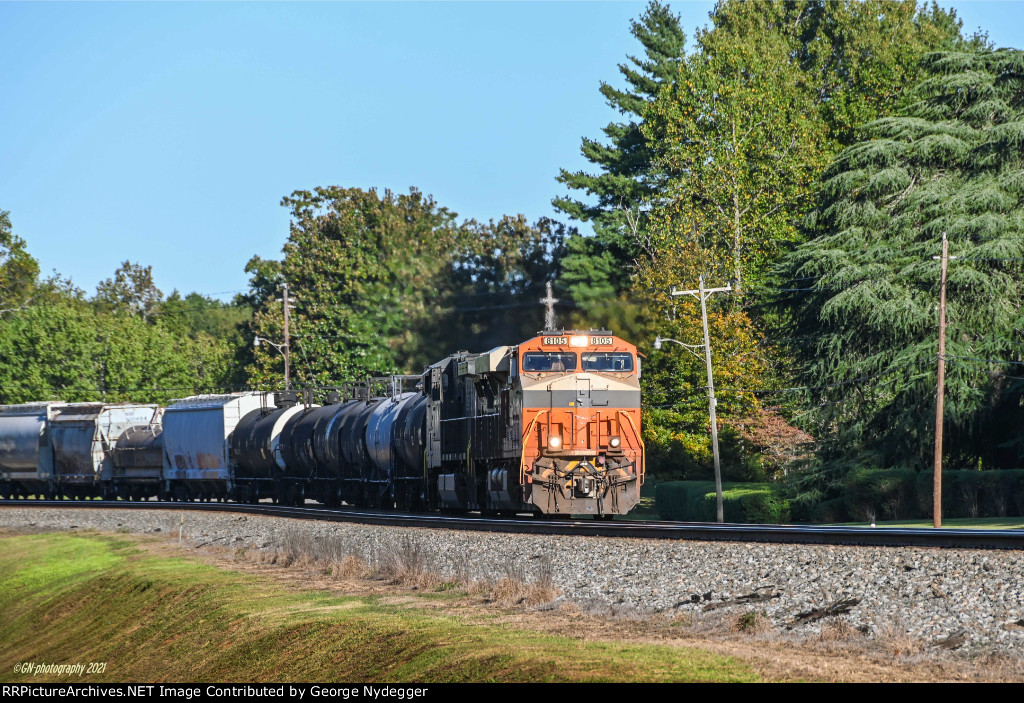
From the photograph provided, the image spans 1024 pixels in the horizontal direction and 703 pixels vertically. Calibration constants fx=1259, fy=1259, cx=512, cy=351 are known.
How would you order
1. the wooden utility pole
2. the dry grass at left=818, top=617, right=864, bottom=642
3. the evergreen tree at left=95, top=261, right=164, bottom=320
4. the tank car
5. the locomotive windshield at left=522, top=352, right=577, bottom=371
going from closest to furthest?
1. the dry grass at left=818, top=617, right=864, bottom=642
2. the locomotive windshield at left=522, top=352, right=577, bottom=371
3. the wooden utility pole
4. the tank car
5. the evergreen tree at left=95, top=261, right=164, bottom=320

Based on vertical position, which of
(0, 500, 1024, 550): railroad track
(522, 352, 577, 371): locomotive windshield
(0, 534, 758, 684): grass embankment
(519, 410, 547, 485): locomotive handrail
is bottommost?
(0, 534, 758, 684): grass embankment

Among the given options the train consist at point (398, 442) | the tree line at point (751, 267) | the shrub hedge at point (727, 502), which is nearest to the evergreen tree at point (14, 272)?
the tree line at point (751, 267)

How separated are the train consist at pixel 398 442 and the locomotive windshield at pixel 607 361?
35 millimetres

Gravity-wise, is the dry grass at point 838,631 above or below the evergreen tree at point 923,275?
below

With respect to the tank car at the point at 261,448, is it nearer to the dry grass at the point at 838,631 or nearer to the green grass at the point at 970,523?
the green grass at the point at 970,523

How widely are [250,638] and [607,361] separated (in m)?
14.0

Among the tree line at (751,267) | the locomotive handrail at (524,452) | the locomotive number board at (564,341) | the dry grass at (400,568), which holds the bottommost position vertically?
the dry grass at (400,568)

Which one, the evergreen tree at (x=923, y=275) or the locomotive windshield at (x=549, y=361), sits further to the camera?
the evergreen tree at (x=923, y=275)

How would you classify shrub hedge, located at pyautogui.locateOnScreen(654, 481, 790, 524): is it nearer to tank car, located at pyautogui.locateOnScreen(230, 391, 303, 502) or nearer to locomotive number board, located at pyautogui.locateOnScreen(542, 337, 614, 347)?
locomotive number board, located at pyautogui.locateOnScreen(542, 337, 614, 347)

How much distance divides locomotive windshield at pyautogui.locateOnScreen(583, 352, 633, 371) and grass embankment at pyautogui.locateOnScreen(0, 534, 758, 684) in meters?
9.99

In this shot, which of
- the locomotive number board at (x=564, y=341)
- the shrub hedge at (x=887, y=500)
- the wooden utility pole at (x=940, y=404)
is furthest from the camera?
the shrub hedge at (x=887, y=500)

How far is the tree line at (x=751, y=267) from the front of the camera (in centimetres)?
4484

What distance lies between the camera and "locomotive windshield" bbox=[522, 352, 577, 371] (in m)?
29.9

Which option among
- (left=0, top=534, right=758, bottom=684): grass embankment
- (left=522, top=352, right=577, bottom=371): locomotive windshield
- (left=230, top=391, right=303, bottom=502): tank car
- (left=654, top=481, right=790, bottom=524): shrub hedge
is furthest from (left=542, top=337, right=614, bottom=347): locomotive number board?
(left=230, top=391, right=303, bottom=502): tank car
